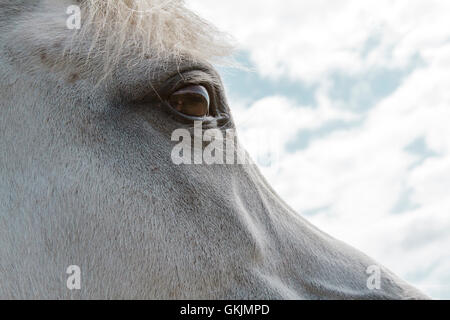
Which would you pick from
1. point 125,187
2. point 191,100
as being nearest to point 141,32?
point 191,100

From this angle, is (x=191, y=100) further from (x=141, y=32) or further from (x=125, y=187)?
(x=125, y=187)

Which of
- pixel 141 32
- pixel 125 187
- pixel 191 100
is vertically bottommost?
pixel 125 187

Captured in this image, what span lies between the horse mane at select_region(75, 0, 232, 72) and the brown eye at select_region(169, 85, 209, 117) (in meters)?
0.14

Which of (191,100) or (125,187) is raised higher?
(191,100)

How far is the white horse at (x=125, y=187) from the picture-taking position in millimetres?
1916

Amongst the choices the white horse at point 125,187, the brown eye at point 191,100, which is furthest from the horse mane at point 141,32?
the brown eye at point 191,100

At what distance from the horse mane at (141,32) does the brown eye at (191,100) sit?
140 millimetres

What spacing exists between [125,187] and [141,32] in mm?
668

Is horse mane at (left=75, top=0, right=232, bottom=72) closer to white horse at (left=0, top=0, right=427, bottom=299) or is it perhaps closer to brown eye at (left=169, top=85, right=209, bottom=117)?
white horse at (left=0, top=0, right=427, bottom=299)

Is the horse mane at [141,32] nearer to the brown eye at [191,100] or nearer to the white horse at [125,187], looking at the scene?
the white horse at [125,187]

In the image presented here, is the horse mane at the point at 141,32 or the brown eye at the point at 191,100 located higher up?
the horse mane at the point at 141,32

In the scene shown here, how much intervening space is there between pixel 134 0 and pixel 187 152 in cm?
73

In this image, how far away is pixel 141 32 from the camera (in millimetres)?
2195
